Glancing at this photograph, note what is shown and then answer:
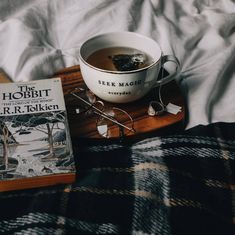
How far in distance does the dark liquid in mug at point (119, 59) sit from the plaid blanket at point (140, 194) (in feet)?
0.36

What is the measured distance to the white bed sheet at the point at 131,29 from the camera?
2.47ft

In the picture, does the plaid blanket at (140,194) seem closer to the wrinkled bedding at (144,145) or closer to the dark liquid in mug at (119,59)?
the wrinkled bedding at (144,145)

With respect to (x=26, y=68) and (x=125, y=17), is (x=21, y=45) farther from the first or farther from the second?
(x=125, y=17)

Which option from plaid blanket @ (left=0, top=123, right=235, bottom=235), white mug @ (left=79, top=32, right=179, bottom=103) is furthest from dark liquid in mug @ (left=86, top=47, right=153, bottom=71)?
plaid blanket @ (left=0, top=123, right=235, bottom=235)

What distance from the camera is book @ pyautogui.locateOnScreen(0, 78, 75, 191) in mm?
545

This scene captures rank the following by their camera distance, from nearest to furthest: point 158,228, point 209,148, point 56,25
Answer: point 158,228 < point 209,148 < point 56,25

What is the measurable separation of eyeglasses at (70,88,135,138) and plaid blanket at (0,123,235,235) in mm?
20

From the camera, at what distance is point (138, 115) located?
66 centimetres

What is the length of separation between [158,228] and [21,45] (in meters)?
0.43

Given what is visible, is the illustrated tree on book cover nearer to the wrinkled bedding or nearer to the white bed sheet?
the wrinkled bedding

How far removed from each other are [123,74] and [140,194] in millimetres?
169

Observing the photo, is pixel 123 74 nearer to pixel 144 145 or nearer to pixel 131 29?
pixel 144 145

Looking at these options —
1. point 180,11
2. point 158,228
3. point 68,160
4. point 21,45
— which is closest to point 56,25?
point 21,45

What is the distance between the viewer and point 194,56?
796 millimetres
